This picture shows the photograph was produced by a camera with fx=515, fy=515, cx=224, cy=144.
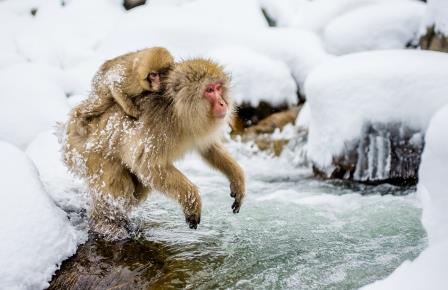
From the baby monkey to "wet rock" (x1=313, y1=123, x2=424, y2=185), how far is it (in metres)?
2.76

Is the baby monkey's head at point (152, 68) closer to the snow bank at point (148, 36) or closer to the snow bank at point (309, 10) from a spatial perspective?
the snow bank at point (148, 36)

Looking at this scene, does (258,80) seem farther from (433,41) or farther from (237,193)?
(237,193)

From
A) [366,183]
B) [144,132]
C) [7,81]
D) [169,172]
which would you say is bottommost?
[366,183]

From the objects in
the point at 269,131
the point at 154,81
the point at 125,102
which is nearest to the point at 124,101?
the point at 125,102

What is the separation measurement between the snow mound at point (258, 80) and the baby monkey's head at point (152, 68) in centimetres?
406

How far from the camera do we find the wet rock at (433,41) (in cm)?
627

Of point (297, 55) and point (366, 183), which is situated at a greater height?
point (297, 55)

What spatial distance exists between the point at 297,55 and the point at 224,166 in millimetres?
5037

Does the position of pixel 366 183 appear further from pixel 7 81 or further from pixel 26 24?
pixel 26 24

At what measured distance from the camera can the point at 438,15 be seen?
6410 millimetres

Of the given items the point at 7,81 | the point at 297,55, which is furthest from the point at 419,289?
the point at 7,81

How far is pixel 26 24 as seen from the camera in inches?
452

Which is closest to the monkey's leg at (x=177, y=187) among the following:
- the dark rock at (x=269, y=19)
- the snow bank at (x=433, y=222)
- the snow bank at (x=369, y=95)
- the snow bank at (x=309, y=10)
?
the snow bank at (x=433, y=222)

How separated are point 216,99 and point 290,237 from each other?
3.77 ft
